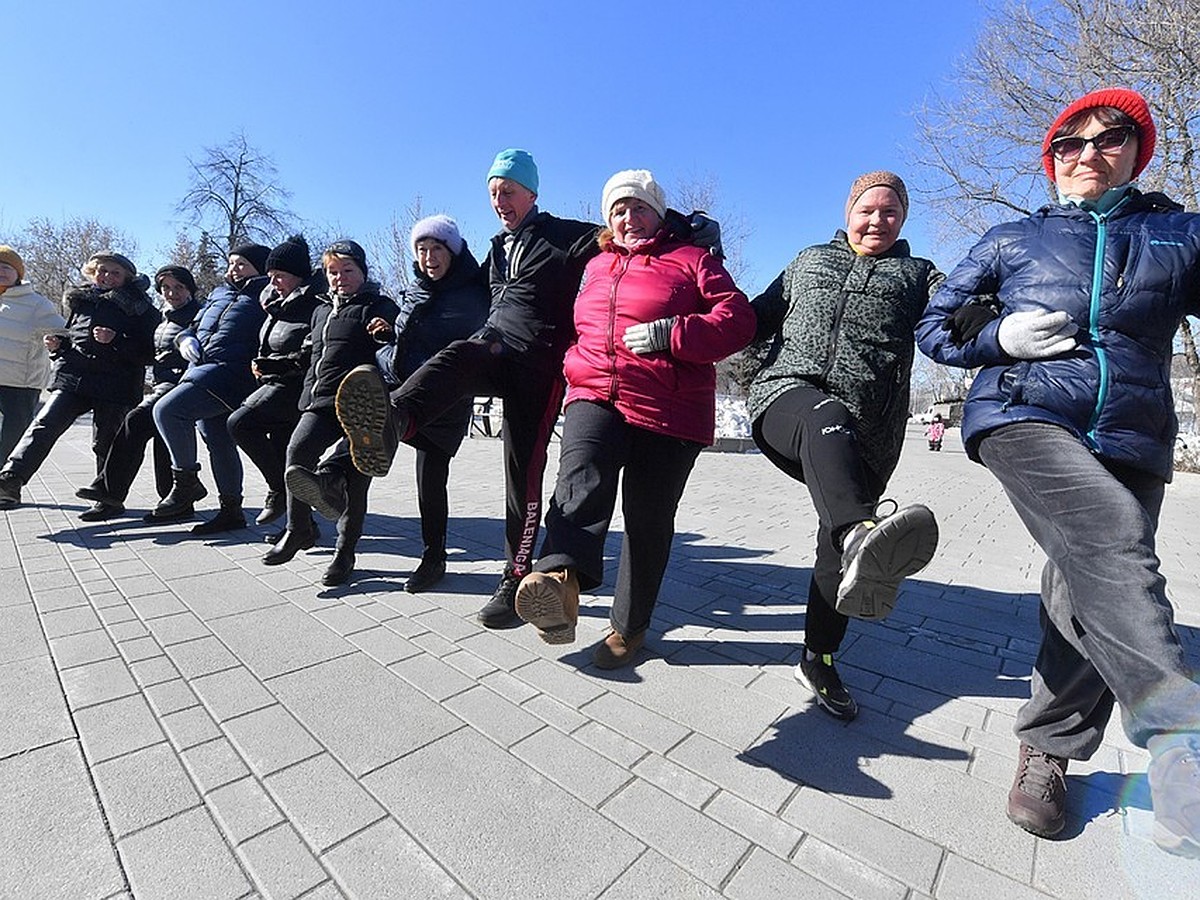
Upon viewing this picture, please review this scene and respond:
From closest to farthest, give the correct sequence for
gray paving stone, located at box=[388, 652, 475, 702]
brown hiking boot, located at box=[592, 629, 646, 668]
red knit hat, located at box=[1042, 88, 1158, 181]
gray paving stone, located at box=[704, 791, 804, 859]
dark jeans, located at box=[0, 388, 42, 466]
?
1. gray paving stone, located at box=[704, 791, 804, 859]
2. red knit hat, located at box=[1042, 88, 1158, 181]
3. gray paving stone, located at box=[388, 652, 475, 702]
4. brown hiking boot, located at box=[592, 629, 646, 668]
5. dark jeans, located at box=[0, 388, 42, 466]

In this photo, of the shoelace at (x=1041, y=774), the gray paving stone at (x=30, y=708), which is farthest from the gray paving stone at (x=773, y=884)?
the gray paving stone at (x=30, y=708)

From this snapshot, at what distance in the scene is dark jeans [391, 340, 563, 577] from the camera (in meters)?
2.71

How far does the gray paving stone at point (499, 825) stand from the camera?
143 cm

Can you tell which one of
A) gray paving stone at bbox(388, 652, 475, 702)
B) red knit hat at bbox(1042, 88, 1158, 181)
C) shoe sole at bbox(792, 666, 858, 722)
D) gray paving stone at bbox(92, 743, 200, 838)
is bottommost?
gray paving stone at bbox(92, 743, 200, 838)

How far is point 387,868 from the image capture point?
1441 millimetres

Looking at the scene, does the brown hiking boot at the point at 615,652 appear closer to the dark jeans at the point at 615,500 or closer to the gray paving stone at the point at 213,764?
the dark jeans at the point at 615,500

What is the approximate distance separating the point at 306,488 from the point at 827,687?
2.47 meters

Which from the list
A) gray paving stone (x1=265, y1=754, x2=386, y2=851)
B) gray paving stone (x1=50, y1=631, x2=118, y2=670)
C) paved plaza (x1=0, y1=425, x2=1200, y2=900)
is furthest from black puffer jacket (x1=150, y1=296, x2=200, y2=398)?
gray paving stone (x1=265, y1=754, x2=386, y2=851)

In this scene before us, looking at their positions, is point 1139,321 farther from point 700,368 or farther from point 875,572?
point 700,368

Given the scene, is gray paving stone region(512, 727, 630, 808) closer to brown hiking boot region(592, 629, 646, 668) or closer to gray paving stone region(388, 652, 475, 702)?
gray paving stone region(388, 652, 475, 702)

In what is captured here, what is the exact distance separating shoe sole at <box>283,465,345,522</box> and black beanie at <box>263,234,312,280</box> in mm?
2127

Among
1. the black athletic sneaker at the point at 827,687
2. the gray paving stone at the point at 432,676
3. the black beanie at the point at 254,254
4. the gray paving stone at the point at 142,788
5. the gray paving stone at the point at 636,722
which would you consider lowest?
the gray paving stone at the point at 142,788

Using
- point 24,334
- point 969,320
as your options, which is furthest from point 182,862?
point 24,334

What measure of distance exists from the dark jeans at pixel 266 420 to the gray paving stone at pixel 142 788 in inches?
102
